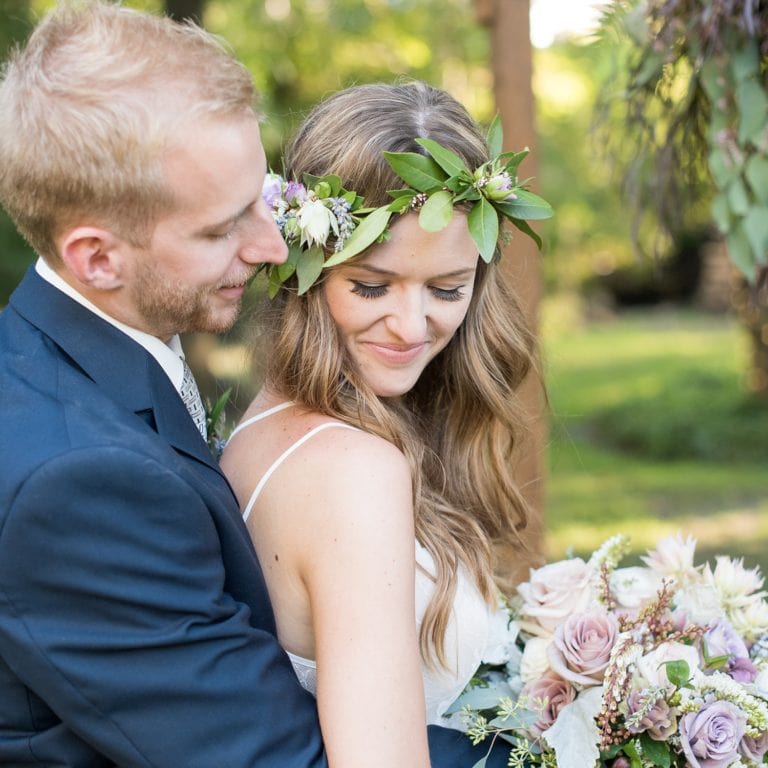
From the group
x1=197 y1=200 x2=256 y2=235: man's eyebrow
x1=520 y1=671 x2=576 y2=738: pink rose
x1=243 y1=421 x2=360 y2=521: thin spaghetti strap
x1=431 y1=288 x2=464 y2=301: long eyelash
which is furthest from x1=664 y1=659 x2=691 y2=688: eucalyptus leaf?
x1=197 y1=200 x2=256 y2=235: man's eyebrow

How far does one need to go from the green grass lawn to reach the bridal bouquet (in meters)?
0.64

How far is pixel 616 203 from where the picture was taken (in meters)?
7.89

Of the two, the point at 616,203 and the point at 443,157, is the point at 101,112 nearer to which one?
the point at 443,157

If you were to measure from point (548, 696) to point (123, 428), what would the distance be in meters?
1.22

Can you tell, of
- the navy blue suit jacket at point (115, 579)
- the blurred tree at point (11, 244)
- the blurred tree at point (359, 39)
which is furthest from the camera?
the blurred tree at point (359, 39)

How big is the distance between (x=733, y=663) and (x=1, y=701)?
165 centimetres

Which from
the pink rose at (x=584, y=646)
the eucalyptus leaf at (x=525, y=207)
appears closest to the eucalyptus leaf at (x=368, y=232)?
the eucalyptus leaf at (x=525, y=207)

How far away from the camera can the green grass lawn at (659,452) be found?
26.8 ft

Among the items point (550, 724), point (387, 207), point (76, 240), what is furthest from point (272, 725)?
point (387, 207)

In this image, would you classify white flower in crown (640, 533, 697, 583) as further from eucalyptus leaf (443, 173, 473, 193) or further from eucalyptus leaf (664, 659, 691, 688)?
eucalyptus leaf (443, 173, 473, 193)

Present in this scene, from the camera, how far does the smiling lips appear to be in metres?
2.60

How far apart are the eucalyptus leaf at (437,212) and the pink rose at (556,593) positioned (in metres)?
0.98

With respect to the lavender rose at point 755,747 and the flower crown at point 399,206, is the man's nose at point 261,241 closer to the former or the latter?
the flower crown at point 399,206

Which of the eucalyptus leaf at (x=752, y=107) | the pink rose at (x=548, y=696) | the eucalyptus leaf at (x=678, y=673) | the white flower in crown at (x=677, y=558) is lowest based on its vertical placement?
the pink rose at (x=548, y=696)
